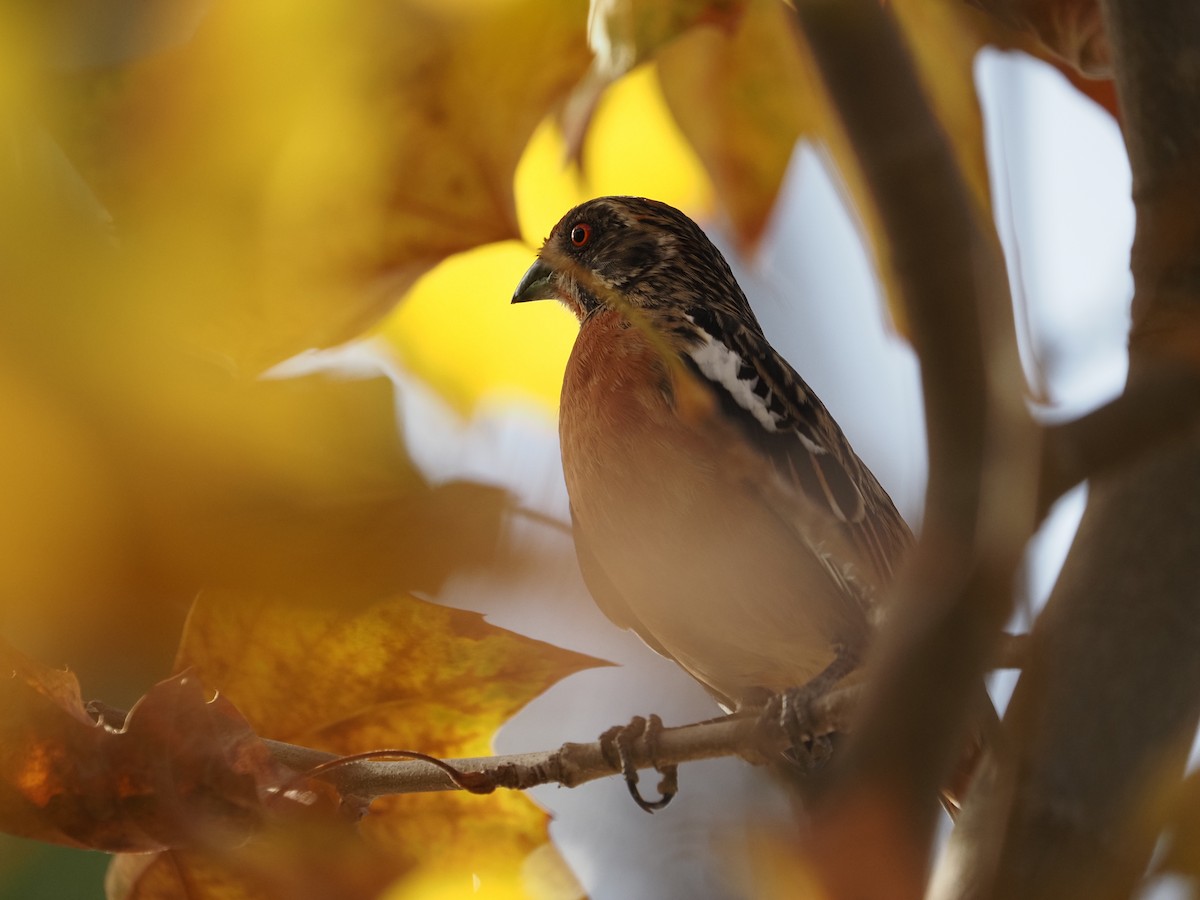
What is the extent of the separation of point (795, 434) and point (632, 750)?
1.42m

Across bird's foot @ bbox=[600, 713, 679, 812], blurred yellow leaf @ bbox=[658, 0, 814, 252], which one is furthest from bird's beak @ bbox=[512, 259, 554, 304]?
bird's foot @ bbox=[600, 713, 679, 812]

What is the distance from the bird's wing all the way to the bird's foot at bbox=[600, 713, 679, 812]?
0.79m

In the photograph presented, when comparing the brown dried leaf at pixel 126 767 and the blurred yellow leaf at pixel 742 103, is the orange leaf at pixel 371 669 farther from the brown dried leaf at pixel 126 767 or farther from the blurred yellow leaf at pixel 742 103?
the blurred yellow leaf at pixel 742 103

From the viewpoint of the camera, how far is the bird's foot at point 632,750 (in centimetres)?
207

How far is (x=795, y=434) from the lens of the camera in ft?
10.9

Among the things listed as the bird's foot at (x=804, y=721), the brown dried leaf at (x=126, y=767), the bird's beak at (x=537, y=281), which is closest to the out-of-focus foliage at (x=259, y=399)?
the brown dried leaf at (x=126, y=767)

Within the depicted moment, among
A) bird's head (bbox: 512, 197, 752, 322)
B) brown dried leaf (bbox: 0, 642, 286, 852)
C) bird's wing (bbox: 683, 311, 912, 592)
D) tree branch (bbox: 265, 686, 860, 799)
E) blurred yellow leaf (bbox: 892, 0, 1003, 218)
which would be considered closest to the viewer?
brown dried leaf (bbox: 0, 642, 286, 852)

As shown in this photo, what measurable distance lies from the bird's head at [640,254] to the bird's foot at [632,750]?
1.91m

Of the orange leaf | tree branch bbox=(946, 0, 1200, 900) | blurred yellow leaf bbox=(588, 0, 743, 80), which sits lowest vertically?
the orange leaf

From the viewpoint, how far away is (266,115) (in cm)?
181

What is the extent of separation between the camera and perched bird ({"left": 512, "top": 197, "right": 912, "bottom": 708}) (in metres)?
2.90

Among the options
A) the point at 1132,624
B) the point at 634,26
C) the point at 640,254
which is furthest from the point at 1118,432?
the point at 640,254

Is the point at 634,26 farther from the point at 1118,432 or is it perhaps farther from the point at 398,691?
the point at 1118,432

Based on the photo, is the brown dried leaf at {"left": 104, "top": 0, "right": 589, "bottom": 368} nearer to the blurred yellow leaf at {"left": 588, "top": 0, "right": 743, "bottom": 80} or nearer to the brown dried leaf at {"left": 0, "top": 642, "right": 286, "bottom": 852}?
the blurred yellow leaf at {"left": 588, "top": 0, "right": 743, "bottom": 80}
